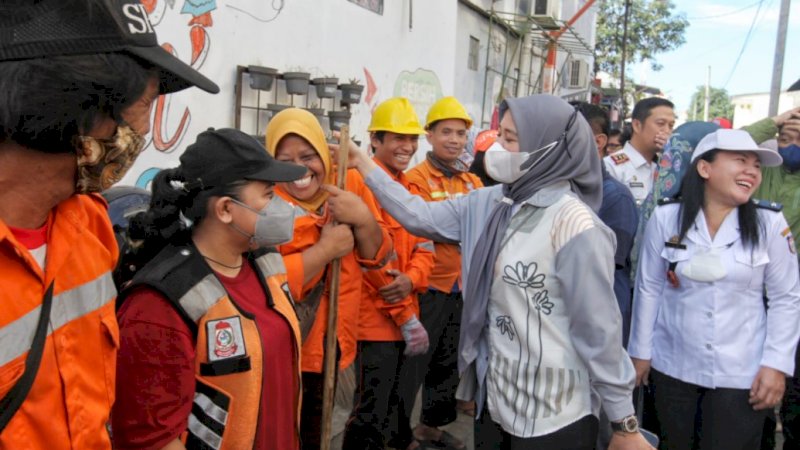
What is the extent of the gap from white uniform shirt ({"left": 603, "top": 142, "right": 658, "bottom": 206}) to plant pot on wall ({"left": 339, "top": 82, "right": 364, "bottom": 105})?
116 inches

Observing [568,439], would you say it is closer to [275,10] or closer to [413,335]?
[413,335]

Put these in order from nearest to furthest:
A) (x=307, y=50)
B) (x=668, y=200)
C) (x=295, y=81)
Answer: (x=668, y=200), (x=295, y=81), (x=307, y=50)

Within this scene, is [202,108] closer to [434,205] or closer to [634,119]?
[434,205]

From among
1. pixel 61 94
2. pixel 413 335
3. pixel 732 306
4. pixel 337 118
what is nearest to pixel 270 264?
pixel 61 94

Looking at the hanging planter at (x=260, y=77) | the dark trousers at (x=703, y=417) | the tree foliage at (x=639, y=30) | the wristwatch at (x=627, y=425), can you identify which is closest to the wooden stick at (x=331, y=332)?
the wristwatch at (x=627, y=425)

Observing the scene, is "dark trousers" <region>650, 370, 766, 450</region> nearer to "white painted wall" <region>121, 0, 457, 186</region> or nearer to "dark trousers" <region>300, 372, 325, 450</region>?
"dark trousers" <region>300, 372, 325, 450</region>

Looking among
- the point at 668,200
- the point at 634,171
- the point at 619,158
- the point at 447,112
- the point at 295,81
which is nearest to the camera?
the point at 668,200

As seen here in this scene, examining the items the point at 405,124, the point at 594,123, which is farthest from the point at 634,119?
the point at 405,124

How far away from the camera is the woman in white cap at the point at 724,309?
3.07 m

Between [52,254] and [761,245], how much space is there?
2.93 meters

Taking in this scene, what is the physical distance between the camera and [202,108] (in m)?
5.32

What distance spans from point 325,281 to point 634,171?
127 inches

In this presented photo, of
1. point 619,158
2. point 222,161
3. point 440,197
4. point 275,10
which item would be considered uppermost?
point 275,10

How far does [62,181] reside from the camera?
4.58 ft
